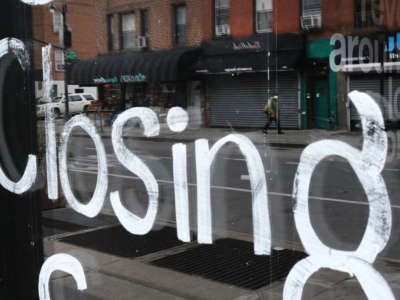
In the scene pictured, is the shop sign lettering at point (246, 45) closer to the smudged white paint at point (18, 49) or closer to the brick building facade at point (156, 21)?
the brick building facade at point (156, 21)

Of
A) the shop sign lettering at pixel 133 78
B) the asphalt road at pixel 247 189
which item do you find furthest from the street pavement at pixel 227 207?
the shop sign lettering at pixel 133 78

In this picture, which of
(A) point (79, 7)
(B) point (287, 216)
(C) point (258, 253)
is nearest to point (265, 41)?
(B) point (287, 216)

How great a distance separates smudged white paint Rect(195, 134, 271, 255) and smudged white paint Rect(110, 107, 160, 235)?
0.24m

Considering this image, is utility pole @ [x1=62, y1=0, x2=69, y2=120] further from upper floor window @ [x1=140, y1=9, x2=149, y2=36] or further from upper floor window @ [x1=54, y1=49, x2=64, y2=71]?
upper floor window @ [x1=140, y1=9, x2=149, y2=36]

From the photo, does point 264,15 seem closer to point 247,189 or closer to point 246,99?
Result: point 246,99

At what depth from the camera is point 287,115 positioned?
1.91 meters

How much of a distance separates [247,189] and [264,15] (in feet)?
2.04

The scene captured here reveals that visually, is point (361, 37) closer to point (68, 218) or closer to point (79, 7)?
point (79, 7)

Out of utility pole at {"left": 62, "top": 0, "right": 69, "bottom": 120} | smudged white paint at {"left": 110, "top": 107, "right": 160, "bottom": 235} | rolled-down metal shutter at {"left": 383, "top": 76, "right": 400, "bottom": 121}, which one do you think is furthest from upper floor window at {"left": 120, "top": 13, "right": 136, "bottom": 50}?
rolled-down metal shutter at {"left": 383, "top": 76, "right": 400, "bottom": 121}

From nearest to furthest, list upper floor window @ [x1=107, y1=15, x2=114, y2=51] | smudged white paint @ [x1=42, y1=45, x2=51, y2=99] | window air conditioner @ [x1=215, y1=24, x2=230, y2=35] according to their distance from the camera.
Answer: window air conditioner @ [x1=215, y1=24, x2=230, y2=35], upper floor window @ [x1=107, y1=15, x2=114, y2=51], smudged white paint @ [x1=42, y1=45, x2=51, y2=99]

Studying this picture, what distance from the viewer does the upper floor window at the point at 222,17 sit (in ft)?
6.79

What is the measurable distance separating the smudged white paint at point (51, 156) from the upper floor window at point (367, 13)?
1.53 metres

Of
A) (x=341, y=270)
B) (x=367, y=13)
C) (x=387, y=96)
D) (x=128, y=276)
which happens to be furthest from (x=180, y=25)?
(x=128, y=276)

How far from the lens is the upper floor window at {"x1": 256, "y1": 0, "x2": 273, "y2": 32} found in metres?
1.95
